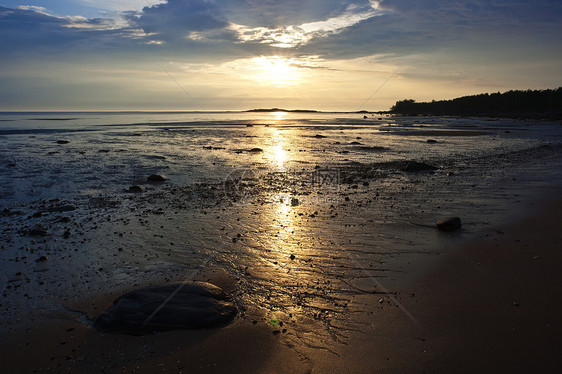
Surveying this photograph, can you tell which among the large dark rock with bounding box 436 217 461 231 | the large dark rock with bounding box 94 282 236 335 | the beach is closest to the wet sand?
the beach

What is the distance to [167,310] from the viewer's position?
5.43 meters

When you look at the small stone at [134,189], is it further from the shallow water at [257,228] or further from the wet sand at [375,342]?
the wet sand at [375,342]

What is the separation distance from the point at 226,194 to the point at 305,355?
9505 mm

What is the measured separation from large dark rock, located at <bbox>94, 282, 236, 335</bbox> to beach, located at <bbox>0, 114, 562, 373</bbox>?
146 mm

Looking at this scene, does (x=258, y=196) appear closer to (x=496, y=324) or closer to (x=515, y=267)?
(x=515, y=267)

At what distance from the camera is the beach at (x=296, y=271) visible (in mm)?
4691

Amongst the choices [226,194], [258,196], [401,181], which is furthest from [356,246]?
[401,181]

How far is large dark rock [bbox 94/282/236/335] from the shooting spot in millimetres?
5211

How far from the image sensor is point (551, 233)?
890cm

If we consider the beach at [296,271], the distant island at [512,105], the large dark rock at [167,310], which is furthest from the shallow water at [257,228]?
the distant island at [512,105]

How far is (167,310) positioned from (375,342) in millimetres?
3048

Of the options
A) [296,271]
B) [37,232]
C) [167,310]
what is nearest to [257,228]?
[296,271]

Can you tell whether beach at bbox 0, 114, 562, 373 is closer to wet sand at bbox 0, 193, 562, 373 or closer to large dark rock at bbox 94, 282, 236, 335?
wet sand at bbox 0, 193, 562, 373

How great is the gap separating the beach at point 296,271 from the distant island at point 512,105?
87.3 meters
